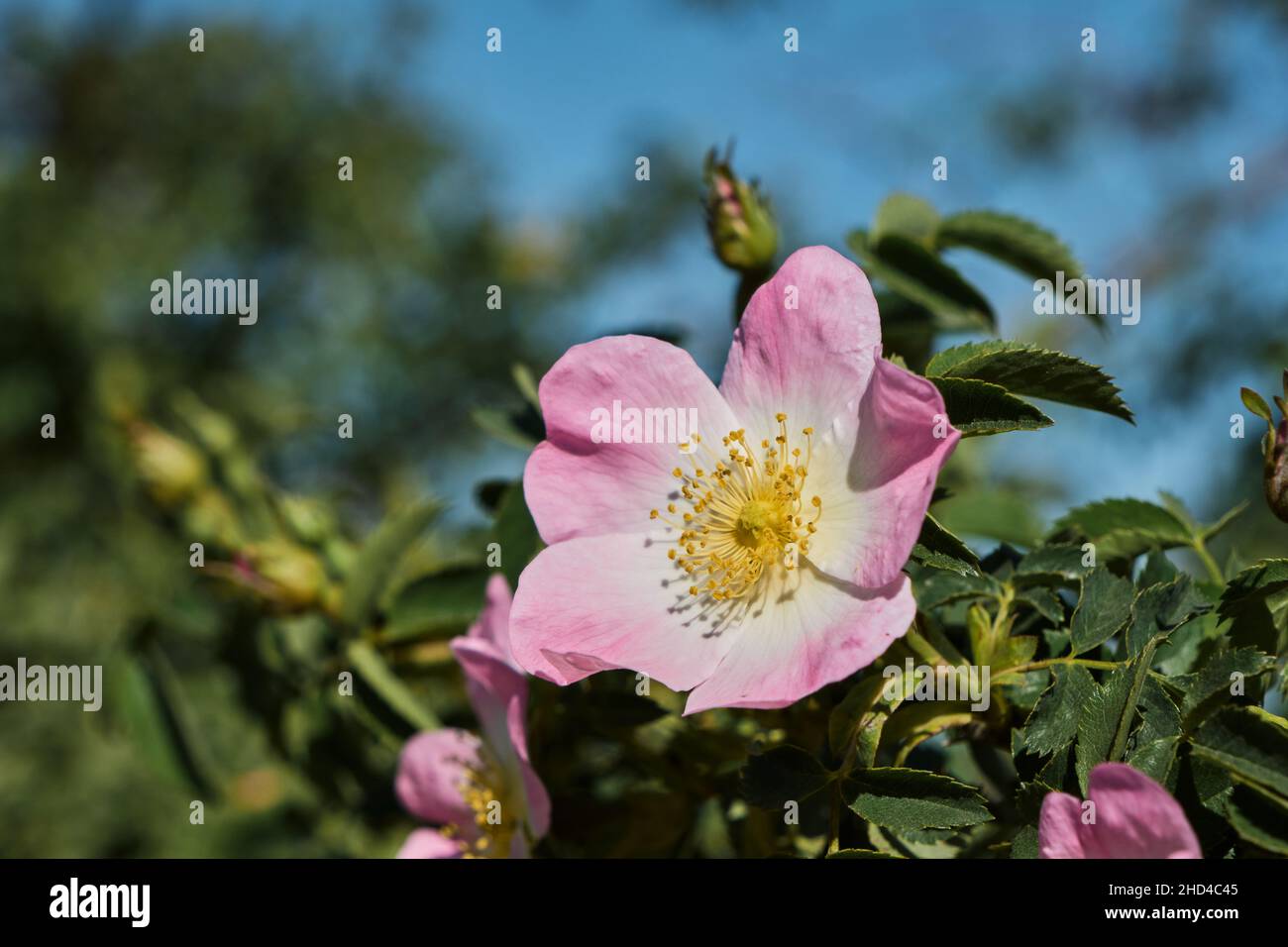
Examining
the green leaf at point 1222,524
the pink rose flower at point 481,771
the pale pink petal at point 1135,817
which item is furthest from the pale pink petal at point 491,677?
the green leaf at point 1222,524

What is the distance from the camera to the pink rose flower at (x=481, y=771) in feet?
2.94

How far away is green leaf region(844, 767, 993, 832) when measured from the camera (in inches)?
27.2

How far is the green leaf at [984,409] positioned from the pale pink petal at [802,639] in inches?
4.1

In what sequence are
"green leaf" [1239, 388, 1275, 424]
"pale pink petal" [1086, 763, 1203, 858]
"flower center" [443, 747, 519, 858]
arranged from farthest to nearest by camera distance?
1. "flower center" [443, 747, 519, 858]
2. "green leaf" [1239, 388, 1275, 424]
3. "pale pink petal" [1086, 763, 1203, 858]

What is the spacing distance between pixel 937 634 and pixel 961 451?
2.22 ft

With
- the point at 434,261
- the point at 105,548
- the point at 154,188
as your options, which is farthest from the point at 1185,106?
the point at 105,548

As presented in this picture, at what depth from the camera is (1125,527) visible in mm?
879

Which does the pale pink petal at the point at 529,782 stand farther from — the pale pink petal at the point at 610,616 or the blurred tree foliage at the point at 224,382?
the blurred tree foliage at the point at 224,382

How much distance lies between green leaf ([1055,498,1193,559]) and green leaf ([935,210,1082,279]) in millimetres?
247

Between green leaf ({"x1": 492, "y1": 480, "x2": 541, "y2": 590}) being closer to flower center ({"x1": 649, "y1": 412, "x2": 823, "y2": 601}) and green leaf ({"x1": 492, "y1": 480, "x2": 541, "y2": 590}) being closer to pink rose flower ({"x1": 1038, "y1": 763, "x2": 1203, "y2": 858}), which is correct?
flower center ({"x1": 649, "y1": 412, "x2": 823, "y2": 601})

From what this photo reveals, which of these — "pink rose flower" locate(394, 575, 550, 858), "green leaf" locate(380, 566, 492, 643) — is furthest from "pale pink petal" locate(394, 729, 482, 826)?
"green leaf" locate(380, 566, 492, 643)

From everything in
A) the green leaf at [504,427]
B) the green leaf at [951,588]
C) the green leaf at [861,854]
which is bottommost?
the green leaf at [861,854]

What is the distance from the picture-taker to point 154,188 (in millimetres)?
4559

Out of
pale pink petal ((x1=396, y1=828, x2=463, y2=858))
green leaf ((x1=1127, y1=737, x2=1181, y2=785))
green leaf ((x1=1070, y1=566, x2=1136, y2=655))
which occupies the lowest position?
pale pink petal ((x1=396, y1=828, x2=463, y2=858))
